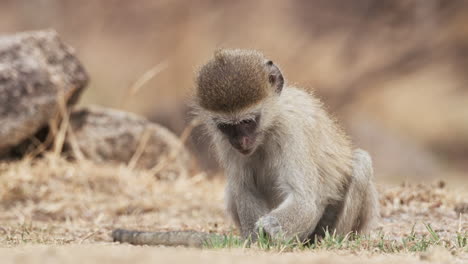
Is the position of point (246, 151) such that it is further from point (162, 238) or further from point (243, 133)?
point (162, 238)

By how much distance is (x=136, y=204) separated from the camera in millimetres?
9727

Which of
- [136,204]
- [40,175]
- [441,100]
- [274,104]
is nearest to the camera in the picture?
[274,104]

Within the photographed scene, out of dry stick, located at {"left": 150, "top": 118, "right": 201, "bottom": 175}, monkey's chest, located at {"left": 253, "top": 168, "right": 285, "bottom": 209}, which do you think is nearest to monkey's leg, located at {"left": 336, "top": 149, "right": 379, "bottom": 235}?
monkey's chest, located at {"left": 253, "top": 168, "right": 285, "bottom": 209}

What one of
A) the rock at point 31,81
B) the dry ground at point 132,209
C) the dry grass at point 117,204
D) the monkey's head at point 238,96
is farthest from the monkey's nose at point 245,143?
the rock at point 31,81

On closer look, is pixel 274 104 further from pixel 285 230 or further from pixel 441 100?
pixel 441 100

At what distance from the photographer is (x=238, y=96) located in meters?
5.81

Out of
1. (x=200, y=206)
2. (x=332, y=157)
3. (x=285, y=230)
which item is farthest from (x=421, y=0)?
(x=285, y=230)

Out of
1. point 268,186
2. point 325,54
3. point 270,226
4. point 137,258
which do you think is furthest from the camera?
point 325,54

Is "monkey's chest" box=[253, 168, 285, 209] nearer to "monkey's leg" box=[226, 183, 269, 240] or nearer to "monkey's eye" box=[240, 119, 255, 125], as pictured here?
"monkey's leg" box=[226, 183, 269, 240]

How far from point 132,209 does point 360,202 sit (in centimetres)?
414

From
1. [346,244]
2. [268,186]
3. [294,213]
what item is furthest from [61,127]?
[346,244]

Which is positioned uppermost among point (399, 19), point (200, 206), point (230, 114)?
→ point (399, 19)

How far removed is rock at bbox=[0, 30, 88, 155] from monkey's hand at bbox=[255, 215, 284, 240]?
21.1 feet

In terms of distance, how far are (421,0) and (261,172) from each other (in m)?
10.8
